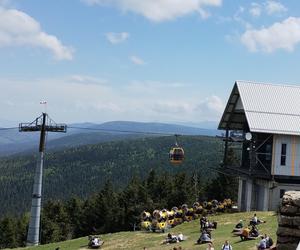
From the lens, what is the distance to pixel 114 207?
3553 inches

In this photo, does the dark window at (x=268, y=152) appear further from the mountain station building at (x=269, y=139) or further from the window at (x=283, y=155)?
the window at (x=283, y=155)

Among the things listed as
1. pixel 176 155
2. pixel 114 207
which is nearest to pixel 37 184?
pixel 176 155

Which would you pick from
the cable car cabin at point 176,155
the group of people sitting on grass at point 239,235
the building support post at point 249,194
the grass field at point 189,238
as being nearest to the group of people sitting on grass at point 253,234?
the group of people sitting on grass at point 239,235

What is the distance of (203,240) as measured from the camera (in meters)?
30.9

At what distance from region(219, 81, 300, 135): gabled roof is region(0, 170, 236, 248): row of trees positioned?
3527 cm

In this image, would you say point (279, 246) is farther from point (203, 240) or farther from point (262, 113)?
point (262, 113)

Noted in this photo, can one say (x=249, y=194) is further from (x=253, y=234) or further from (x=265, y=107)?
(x=253, y=234)

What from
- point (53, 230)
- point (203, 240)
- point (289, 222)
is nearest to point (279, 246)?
point (289, 222)

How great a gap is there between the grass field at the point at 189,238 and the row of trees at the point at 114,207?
132ft

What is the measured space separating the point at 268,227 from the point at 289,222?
48.7ft

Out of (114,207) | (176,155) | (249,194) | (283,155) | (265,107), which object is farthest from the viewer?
(114,207)

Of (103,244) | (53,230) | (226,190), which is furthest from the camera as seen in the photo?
(53,230)

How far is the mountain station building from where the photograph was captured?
138 ft

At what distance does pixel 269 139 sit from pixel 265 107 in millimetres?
2654
